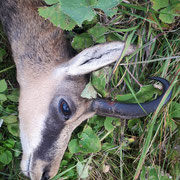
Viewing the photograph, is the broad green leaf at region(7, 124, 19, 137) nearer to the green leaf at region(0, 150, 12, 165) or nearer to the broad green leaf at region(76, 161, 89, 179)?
the green leaf at region(0, 150, 12, 165)

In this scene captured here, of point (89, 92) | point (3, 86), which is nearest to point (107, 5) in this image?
point (89, 92)

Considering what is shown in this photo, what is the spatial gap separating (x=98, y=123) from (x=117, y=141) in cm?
59

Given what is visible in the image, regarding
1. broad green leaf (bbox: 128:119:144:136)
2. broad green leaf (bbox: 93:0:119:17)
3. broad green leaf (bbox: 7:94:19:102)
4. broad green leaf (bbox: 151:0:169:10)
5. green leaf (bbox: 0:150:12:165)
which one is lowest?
broad green leaf (bbox: 128:119:144:136)

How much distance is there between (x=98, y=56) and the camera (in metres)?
3.28

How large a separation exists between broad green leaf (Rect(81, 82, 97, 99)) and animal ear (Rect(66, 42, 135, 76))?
1.08ft

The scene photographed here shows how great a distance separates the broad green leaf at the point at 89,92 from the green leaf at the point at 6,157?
1469 millimetres

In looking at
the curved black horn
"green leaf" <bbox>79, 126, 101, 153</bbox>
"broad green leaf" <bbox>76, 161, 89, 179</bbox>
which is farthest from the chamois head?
"broad green leaf" <bbox>76, 161, 89, 179</bbox>

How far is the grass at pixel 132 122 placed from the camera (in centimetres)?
416

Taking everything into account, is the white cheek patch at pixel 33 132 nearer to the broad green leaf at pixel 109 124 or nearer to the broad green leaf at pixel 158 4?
the broad green leaf at pixel 109 124

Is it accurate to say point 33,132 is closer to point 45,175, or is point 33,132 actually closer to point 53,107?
point 53,107

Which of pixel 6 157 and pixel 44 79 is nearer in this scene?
pixel 44 79

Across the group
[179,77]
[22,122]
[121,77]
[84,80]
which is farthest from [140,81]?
[22,122]

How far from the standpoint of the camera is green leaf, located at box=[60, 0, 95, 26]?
3.00 m

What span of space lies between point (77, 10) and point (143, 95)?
1.68 m
